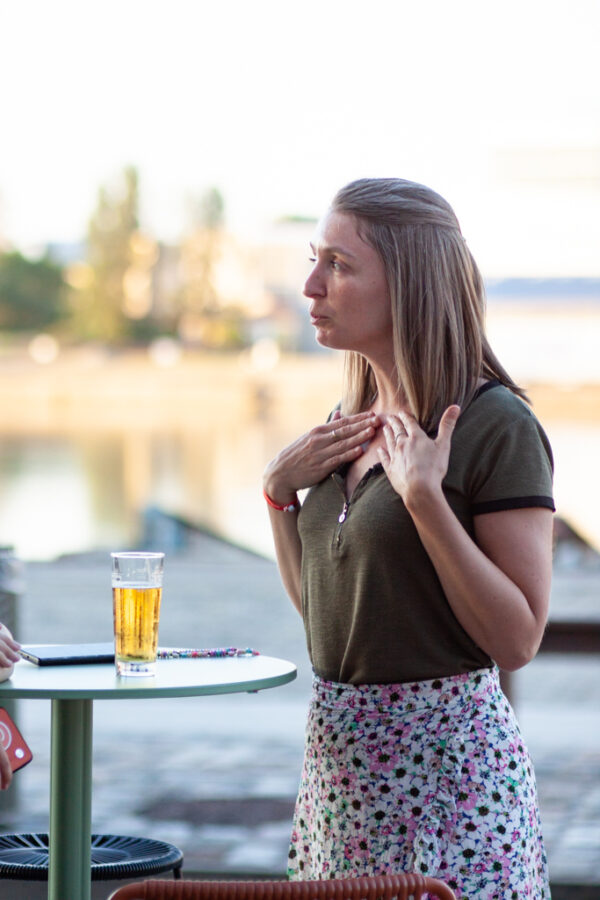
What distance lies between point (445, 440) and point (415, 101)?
32.5 metres

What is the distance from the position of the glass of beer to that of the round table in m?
0.02

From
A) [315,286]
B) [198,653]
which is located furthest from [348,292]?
[198,653]

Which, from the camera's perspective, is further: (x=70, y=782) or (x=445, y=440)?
(x=70, y=782)

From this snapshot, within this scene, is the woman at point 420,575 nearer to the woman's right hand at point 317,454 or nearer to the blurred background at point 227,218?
the woman's right hand at point 317,454

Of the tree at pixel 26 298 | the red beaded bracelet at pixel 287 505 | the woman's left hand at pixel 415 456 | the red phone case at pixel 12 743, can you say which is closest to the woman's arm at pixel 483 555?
the woman's left hand at pixel 415 456

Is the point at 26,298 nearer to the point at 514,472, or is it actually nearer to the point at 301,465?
the point at 301,465

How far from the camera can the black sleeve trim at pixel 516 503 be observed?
3.93 ft

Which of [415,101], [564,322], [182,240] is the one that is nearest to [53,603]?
[564,322]

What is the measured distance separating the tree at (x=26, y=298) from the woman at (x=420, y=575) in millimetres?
30354

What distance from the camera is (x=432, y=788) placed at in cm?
122

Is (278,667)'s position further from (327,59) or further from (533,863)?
(327,59)

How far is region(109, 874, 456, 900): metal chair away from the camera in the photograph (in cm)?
85

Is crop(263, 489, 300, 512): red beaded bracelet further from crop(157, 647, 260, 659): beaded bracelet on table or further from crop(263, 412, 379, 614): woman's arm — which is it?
crop(157, 647, 260, 659): beaded bracelet on table

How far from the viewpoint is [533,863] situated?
1240 millimetres
